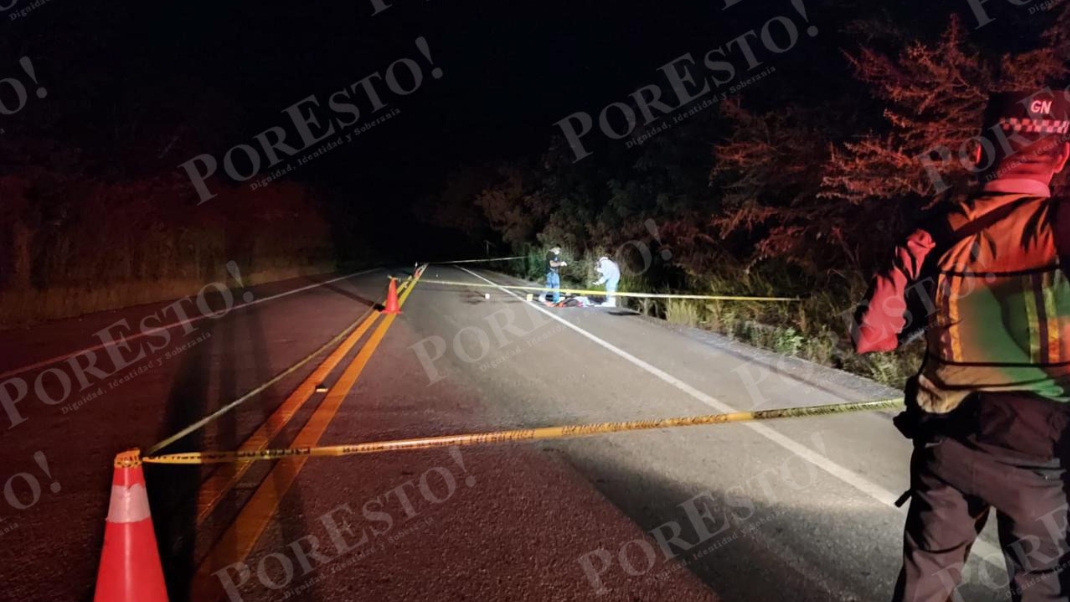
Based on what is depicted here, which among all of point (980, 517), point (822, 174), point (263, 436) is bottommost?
point (980, 517)

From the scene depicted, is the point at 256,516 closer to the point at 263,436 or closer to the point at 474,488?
the point at 474,488

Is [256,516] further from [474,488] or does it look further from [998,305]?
[998,305]

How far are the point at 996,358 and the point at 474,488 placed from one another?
11.1 feet

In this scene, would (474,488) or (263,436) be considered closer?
(474,488)

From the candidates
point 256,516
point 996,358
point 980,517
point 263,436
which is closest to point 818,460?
point 980,517

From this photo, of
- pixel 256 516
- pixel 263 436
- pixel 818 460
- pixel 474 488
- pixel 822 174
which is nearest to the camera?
pixel 256 516

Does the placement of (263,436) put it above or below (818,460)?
above

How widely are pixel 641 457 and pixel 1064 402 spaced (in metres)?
3.60

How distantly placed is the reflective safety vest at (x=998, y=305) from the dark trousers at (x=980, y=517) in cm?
19

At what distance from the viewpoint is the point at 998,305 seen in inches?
86.8

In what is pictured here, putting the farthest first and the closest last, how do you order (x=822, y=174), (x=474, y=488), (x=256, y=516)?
(x=822, y=174)
(x=474, y=488)
(x=256, y=516)

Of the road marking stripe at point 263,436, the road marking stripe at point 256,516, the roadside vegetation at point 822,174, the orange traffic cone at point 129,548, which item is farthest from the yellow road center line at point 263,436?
the roadside vegetation at point 822,174

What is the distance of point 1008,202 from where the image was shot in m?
2.28

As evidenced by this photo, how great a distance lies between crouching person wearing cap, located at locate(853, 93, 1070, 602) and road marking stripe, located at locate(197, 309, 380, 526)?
152 inches
